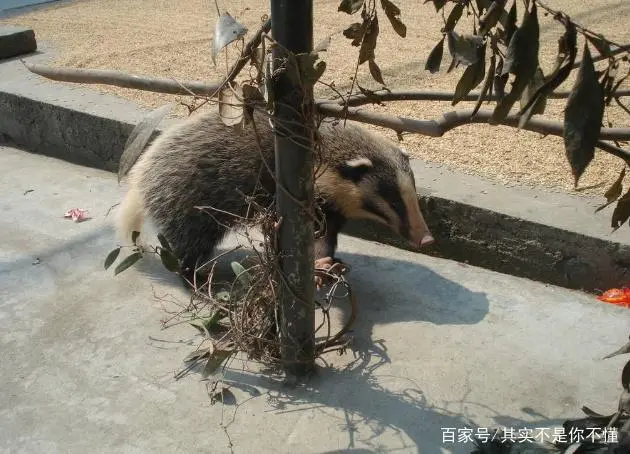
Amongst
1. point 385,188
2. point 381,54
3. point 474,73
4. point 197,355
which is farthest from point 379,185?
point 381,54

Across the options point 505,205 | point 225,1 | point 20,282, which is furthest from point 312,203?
point 225,1

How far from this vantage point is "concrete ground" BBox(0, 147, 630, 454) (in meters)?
2.58

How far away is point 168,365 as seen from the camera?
2.95 m

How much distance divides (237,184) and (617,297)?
1.89 metres

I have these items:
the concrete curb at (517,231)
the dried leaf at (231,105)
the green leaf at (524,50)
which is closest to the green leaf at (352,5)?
the dried leaf at (231,105)

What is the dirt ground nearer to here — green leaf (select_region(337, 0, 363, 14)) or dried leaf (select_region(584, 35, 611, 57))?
green leaf (select_region(337, 0, 363, 14))

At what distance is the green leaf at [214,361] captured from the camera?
274 cm

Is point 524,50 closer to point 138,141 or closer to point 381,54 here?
point 138,141

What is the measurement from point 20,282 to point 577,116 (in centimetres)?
303

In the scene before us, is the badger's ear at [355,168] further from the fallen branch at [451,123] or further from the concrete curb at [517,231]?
the fallen branch at [451,123]

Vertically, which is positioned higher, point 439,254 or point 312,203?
point 312,203

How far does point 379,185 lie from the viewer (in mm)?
3629

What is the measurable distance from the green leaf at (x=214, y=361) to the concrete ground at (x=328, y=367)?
10 cm

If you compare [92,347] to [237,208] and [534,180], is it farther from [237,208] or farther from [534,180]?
[534,180]
